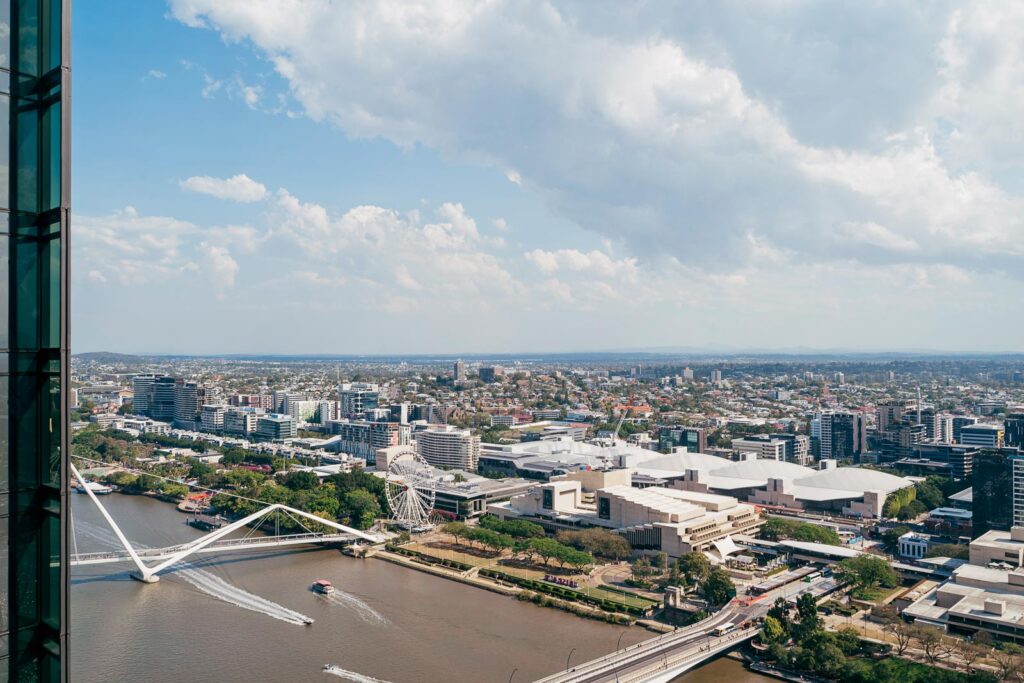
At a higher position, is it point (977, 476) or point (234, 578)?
point (977, 476)

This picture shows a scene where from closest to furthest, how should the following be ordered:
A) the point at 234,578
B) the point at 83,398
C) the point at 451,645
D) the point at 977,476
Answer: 1. the point at 451,645
2. the point at 234,578
3. the point at 977,476
4. the point at 83,398

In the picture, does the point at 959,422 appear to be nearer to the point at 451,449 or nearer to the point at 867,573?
the point at 451,449

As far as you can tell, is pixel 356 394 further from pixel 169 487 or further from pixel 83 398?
pixel 169 487

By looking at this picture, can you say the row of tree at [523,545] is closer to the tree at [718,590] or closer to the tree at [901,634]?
the tree at [718,590]

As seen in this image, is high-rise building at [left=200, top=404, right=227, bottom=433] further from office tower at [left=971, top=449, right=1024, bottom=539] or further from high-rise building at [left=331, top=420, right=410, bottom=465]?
office tower at [left=971, top=449, right=1024, bottom=539]

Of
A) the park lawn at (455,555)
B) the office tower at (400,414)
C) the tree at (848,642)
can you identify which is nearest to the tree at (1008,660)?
the tree at (848,642)

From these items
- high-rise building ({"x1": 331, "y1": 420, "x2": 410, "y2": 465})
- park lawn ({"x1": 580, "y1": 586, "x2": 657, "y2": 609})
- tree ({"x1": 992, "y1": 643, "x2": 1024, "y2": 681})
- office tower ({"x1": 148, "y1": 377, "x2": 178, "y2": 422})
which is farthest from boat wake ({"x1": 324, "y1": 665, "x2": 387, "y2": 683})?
office tower ({"x1": 148, "y1": 377, "x2": 178, "y2": 422})

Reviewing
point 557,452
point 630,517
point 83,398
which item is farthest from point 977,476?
point 83,398
